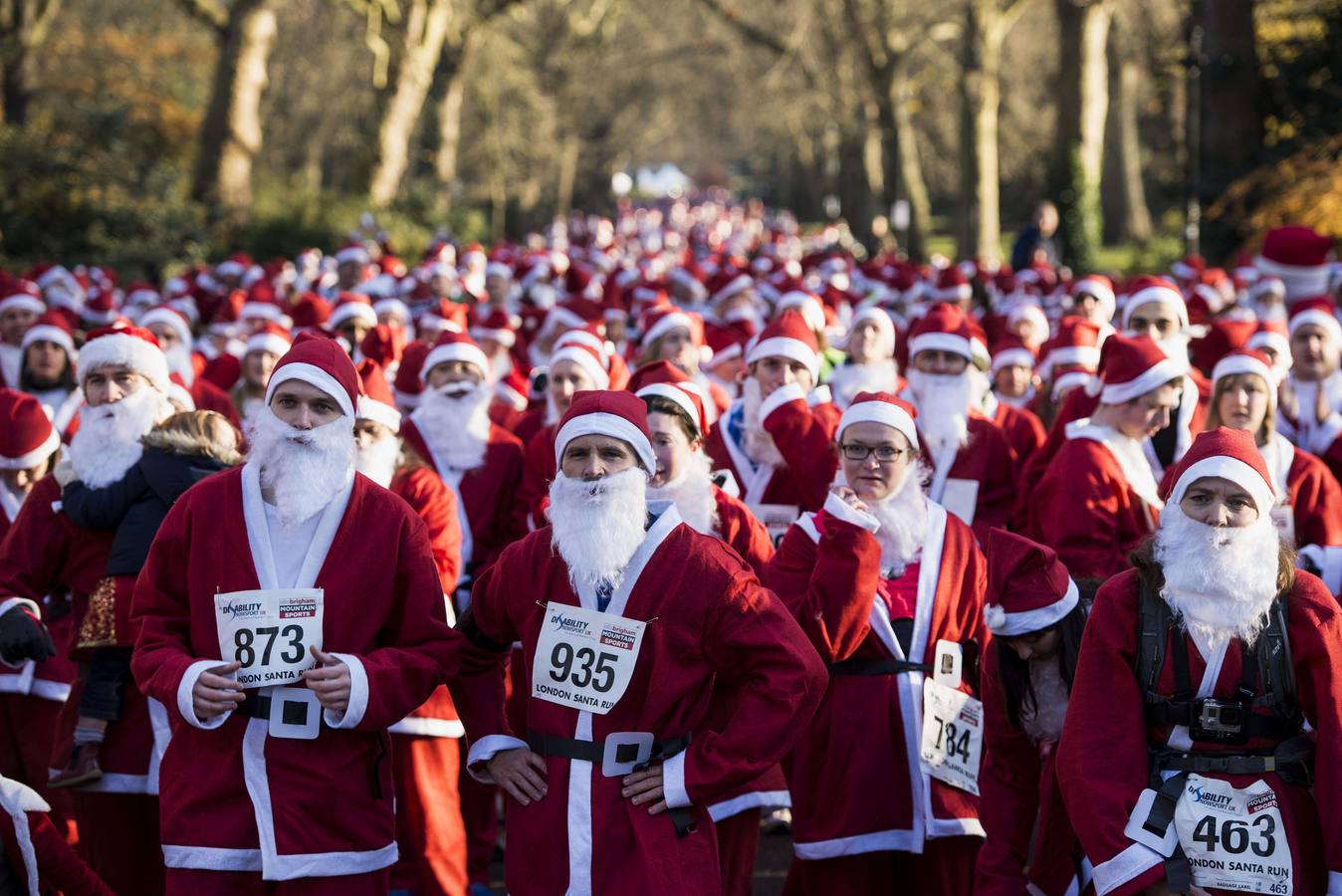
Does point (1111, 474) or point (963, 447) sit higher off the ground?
point (963, 447)

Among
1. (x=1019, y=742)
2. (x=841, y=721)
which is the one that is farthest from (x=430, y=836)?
(x=1019, y=742)

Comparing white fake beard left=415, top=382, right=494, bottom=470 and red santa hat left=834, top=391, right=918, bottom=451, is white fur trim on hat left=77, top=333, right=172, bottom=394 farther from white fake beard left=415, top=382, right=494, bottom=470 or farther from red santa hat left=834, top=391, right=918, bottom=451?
red santa hat left=834, top=391, right=918, bottom=451

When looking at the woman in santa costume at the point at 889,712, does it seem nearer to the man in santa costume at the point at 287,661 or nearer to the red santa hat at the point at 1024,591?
the red santa hat at the point at 1024,591

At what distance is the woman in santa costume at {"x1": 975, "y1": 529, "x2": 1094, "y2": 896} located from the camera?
5.29 m

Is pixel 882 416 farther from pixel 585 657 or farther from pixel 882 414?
pixel 585 657

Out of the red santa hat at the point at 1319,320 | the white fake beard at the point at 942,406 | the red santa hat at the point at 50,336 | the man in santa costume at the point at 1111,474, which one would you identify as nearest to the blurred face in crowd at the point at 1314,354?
the red santa hat at the point at 1319,320

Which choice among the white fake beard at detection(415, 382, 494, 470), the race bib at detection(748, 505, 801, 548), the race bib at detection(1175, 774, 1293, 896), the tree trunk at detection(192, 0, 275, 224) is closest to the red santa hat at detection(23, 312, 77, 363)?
the white fake beard at detection(415, 382, 494, 470)

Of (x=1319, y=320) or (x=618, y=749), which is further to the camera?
(x=1319, y=320)

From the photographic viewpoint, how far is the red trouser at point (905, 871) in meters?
5.84

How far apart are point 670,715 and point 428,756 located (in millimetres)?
2158

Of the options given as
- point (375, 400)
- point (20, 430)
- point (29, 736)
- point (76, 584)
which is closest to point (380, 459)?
point (375, 400)

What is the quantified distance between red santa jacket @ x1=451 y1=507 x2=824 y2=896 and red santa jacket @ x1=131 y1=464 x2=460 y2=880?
1.15ft

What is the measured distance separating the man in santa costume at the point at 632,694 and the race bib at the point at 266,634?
568mm

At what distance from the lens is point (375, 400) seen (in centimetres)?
720
